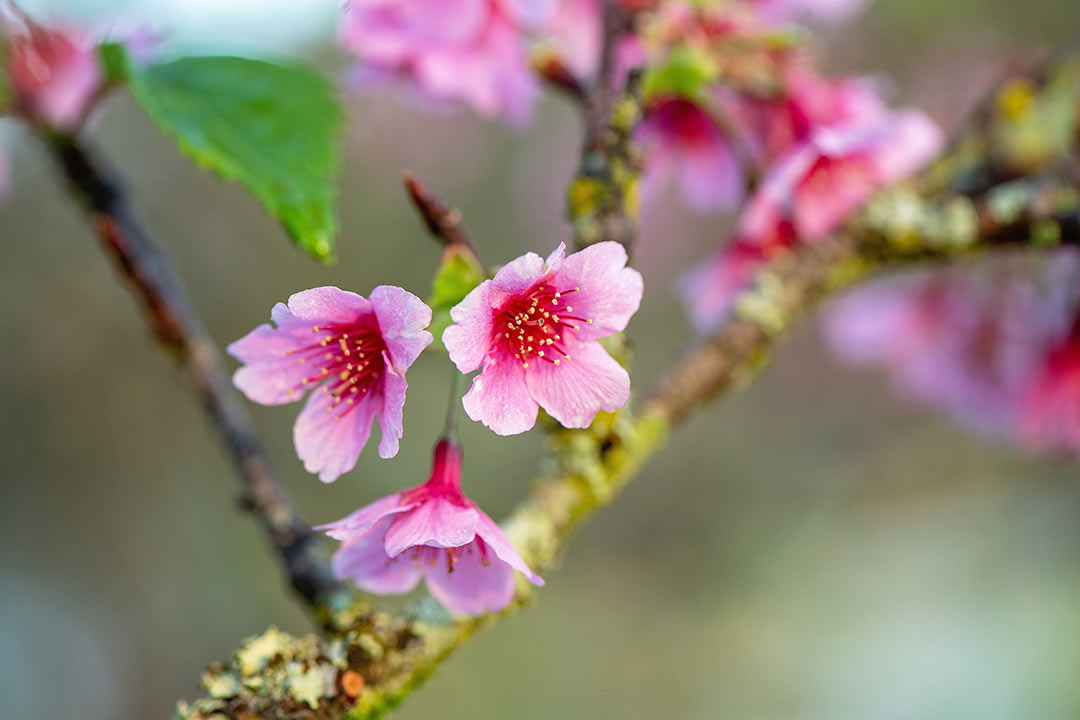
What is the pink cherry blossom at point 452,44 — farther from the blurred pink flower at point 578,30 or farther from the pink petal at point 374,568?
the pink petal at point 374,568

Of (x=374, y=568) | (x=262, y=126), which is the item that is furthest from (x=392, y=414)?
(x=262, y=126)

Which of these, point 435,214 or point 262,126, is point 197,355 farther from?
point 435,214

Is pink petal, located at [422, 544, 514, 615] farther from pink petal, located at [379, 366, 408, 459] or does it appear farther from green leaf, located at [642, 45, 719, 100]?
green leaf, located at [642, 45, 719, 100]

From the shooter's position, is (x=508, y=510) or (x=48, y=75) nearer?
(x=48, y=75)

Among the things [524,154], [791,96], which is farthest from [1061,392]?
[524,154]

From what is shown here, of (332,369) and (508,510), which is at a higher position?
(508,510)

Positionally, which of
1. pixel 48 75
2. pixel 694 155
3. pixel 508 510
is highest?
pixel 508 510
